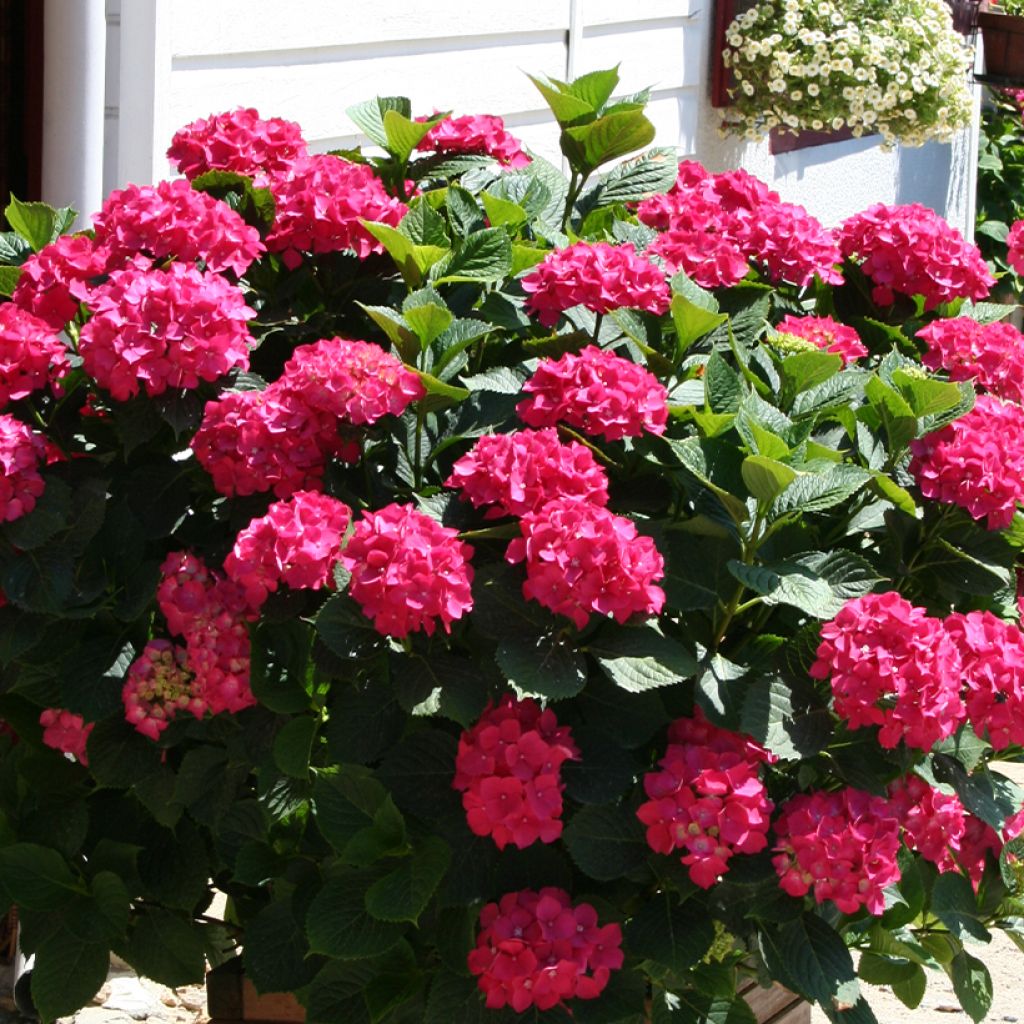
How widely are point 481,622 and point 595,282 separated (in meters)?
0.50

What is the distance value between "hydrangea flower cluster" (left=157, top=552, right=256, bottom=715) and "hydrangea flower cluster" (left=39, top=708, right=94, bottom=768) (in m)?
0.24

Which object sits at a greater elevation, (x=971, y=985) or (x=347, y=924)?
(x=347, y=924)

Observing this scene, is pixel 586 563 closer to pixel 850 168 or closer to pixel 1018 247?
pixel 1018 247

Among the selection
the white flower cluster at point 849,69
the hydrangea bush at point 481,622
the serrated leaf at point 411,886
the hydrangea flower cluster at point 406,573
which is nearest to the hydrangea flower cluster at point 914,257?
the hydrangea bush at point 481,622

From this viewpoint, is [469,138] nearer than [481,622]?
No

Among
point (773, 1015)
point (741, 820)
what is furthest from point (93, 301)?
point (773, 1015)

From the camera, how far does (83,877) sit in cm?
215

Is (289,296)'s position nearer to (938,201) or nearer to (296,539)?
(296,539)

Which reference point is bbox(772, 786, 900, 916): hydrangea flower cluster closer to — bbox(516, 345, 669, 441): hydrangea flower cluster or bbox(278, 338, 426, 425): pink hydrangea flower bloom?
bbox(516, 345, 669, 441): hydrangea flower cluster

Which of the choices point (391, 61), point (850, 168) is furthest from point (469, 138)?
point (850, 168)

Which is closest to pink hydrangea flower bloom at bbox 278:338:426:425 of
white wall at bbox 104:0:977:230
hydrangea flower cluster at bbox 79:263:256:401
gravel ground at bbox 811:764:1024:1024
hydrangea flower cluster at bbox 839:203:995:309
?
hydrangea flower cluster at bbox 79:263:256:401

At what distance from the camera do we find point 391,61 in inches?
160

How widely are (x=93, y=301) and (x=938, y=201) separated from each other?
6607mm

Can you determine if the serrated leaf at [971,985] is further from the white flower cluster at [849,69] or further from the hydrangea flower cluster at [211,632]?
the white flower cluster at [849,69]
